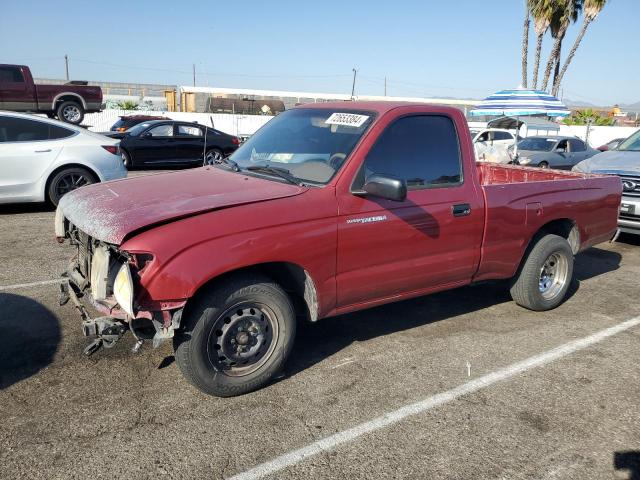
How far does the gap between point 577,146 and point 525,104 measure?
15.9 feet

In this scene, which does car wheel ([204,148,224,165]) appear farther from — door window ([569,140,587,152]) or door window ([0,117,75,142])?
door window ([569,140,587,152])

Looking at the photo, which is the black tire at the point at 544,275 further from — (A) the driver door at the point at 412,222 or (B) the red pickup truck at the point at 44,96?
(B) the red pickup truck at the point at 44,96

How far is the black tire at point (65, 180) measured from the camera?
8.51 m

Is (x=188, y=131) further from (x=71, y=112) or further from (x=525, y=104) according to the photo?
(x=525, y=104)

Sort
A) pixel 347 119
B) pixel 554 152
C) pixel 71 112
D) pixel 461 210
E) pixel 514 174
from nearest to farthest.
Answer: pixel 347 119, pixel 461 210, pixel 514 174, pixel 554 152, pixel 71 112

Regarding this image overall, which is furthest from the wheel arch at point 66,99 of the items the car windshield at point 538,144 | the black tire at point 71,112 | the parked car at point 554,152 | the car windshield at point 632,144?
the car windshield at point 632,144

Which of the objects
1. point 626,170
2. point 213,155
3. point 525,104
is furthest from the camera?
point 213,155

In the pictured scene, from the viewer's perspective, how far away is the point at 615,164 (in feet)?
26.9

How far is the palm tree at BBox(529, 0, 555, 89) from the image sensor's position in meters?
31.3

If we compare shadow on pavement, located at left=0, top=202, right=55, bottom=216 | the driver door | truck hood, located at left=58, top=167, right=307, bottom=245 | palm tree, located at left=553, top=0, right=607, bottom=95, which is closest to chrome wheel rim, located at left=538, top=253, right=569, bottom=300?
the driver door

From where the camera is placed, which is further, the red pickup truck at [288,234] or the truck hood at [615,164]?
the truck hood at [615,164]

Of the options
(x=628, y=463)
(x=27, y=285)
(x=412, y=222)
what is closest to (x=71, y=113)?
(x=27, y=285)

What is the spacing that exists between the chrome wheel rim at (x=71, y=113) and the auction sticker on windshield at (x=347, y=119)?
59.1 ft

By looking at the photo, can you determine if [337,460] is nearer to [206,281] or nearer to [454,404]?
[454,404]
